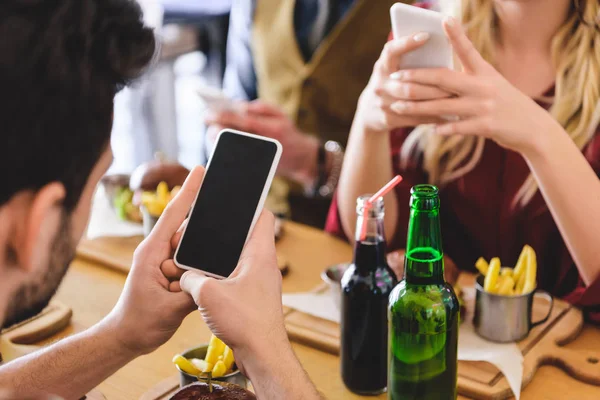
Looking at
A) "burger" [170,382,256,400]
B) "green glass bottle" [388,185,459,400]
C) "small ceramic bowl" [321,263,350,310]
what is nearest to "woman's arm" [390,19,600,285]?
"small ceramic bowl" [321,263,350,310]

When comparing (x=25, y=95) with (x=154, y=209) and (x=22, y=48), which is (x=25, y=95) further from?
(x=154, y=209)

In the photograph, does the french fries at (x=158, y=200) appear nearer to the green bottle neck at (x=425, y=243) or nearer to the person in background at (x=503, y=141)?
the person in background at (x=503, y=141)

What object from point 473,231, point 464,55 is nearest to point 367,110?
point 464,55

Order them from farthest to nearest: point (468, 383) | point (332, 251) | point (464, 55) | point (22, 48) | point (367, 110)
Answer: point (332, 251) < point (367, 110) < point (464, 55) < point (468, 383) < point (22, 48)

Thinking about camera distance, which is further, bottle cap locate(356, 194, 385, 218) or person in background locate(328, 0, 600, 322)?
person in background locate(328, 0, 600, 322)

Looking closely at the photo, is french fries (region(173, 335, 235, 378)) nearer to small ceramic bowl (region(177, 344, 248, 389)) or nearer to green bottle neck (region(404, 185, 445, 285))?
small ceramic bowl (region(177, 344, 248, 389))

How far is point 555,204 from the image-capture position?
4.37 ft

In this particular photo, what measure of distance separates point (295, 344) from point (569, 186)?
0.56 metres

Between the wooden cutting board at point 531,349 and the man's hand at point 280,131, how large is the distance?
2.74 ft

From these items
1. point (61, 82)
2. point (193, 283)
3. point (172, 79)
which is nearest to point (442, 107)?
point (193, 283)

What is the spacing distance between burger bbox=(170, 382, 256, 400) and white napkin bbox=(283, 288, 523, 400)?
0.39 meters

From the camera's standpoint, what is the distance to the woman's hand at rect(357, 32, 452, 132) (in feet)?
4.20

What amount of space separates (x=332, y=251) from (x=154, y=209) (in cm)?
39

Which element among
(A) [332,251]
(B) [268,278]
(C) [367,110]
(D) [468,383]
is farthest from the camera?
(A) [332,251]
